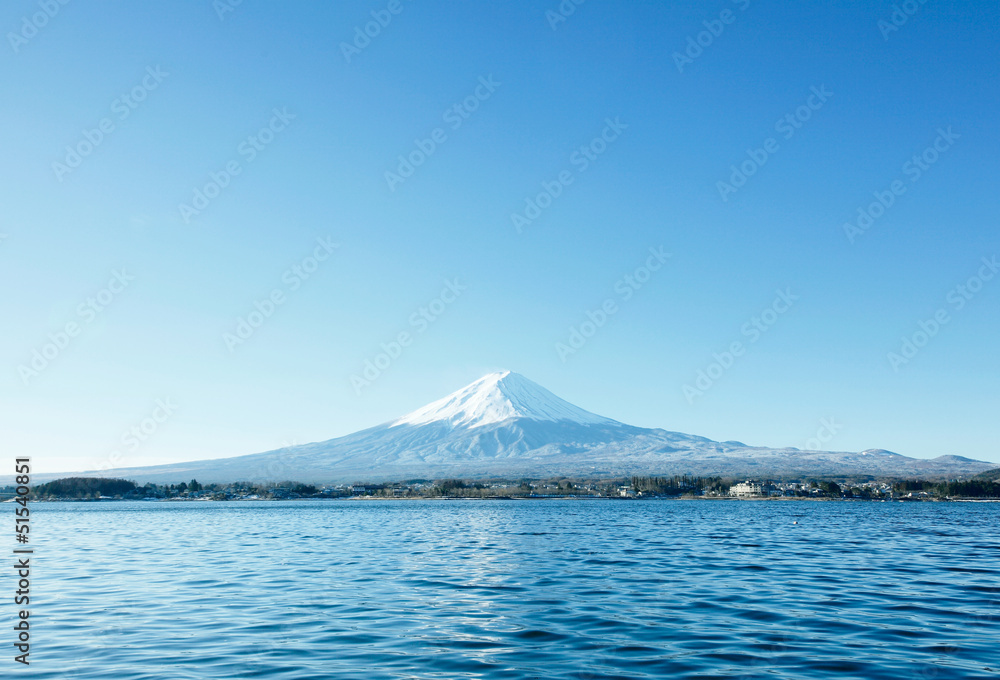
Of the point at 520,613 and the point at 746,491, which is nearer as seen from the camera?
the point at 520,613

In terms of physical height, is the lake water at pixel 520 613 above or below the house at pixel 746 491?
above

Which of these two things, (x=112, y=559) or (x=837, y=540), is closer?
(x=112, y=559)

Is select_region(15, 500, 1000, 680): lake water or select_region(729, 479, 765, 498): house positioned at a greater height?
select_region(15, 500, 1000, 680): lake water

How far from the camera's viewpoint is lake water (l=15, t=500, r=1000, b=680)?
15.7m

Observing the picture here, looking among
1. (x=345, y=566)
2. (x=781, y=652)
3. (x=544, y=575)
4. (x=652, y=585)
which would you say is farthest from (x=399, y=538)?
(x=781, y=652)

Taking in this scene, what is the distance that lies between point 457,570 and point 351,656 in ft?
52.1

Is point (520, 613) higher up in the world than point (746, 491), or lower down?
higher up

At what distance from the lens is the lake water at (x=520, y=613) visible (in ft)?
51.4

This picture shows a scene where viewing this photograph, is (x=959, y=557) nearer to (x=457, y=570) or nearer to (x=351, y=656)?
(x=457, y=570)

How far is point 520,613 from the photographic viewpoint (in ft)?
70.3

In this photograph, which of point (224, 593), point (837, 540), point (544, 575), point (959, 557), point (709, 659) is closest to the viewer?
point (709, 659)

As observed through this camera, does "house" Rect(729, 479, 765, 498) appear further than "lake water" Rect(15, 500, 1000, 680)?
Yes

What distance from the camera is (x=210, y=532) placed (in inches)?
2461

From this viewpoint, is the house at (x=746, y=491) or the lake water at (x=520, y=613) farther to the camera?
the house at (x=746, y=491)
